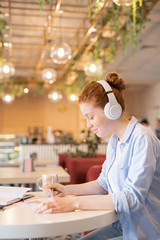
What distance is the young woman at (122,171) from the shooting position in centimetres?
140

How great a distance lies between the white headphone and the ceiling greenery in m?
1.39

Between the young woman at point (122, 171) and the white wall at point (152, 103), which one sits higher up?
the white wall at point (152, 103)

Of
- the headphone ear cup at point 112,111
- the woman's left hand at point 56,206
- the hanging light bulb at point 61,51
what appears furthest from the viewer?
the hanging light bulb at point 61,51

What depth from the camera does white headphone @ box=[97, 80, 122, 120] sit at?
156 cm

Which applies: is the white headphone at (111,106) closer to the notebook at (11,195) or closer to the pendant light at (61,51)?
the notebook at (11,195)

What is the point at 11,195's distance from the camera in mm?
1698

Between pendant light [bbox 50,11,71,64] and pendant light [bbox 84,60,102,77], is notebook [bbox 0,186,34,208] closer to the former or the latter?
A: pendant light [bbox 50,11,71,64]

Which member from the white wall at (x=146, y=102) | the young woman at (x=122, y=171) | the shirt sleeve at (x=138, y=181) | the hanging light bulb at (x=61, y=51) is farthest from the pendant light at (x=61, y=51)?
the white wall at (x=146, y=102)

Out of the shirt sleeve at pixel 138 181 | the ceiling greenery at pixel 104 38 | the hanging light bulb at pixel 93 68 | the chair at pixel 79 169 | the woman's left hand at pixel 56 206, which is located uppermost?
the ceiling greenery at pixel 104 38

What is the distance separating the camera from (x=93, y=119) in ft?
5.33

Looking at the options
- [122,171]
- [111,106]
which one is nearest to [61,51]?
[111,106]

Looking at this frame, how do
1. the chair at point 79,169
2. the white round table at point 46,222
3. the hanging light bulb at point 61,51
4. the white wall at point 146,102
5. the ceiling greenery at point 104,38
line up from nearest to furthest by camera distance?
1. the white round table at point 46,222
2. the chair at point 79,169
3. the hanging light bulb at point 61,51
4. the ceiling greenery at point 104,38
5. the white wall at point 146,102

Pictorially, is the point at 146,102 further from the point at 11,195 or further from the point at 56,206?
the point at 56,206

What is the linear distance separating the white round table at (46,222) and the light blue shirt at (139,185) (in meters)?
0.09
